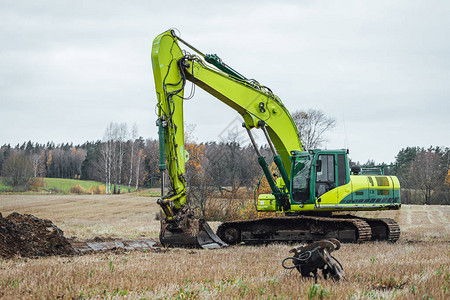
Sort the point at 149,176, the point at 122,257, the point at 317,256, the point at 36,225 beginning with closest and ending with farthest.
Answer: the point at 317,256 → the point at 122,257 → the point at 36,225 → the point at 149,176

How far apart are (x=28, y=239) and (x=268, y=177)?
19.8 feet

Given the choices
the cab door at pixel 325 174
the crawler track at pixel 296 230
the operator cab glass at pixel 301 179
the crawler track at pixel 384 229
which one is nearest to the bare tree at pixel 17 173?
the crawler track at pixel 296 230

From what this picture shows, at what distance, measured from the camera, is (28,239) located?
9.10 meters

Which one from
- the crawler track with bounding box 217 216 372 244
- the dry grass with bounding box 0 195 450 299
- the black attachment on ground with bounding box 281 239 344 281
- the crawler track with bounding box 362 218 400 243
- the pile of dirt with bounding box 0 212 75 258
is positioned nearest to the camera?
the dry grass with bounding box 0 195 450 299

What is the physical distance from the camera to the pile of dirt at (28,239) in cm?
857

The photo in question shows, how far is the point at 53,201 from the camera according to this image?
1586 inches

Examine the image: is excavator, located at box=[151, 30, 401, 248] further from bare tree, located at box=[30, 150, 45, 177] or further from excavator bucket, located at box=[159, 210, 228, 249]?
bare tree, located at box=[30, 150, 45, 177]

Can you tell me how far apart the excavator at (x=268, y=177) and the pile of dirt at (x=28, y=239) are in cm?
240

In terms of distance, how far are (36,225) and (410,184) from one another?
49.7 meters

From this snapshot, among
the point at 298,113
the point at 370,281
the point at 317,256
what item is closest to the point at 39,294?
the point at 317,256

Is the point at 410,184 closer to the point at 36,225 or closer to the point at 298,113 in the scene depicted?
the point at 298,113

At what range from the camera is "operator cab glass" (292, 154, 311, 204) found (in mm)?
11906

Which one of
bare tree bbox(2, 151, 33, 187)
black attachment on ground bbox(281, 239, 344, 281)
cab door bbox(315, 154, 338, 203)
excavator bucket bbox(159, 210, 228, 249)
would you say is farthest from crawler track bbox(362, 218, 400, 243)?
bare tree bbox(2, 151, 33, 187)

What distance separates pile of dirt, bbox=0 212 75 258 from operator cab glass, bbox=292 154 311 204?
5.84 meters
